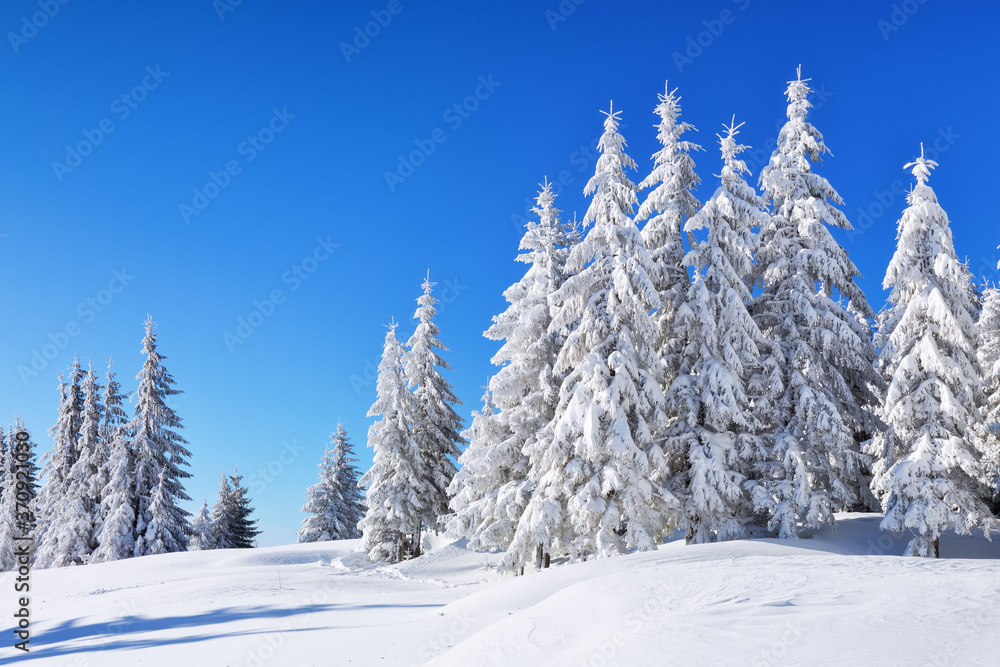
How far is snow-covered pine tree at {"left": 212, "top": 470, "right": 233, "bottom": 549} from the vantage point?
4906 centimetres

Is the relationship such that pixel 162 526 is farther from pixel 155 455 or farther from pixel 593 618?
pixel 593 618

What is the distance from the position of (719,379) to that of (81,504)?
38390 mm

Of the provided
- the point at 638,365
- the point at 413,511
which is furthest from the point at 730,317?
the point at 413,511

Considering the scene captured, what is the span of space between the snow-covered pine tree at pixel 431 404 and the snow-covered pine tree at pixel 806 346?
15.4 meters

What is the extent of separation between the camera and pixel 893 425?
2012 cm

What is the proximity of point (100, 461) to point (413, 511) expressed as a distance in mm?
23558

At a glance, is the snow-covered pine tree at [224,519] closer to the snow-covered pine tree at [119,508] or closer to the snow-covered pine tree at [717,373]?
the snow-covered pine tree at [119,508]

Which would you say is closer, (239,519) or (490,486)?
(490,486)

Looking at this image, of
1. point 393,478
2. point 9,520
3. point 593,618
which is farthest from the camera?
point 9,520

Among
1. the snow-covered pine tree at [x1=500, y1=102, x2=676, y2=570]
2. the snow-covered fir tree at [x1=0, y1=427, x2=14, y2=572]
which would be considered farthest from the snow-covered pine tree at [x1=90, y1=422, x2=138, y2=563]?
the snow-covered pine tree at [x1=500, y1=102, x2=676, y2=570]

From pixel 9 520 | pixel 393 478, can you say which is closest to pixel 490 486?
pixel 393 478

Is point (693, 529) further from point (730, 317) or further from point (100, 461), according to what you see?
point (100, 461)

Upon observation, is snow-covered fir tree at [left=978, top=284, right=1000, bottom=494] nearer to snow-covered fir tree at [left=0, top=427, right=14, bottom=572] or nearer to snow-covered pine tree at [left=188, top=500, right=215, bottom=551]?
snow-covered pine tree at [left=188, top=500, right=215, bottom=551]

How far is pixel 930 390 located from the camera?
1945 centimetres
